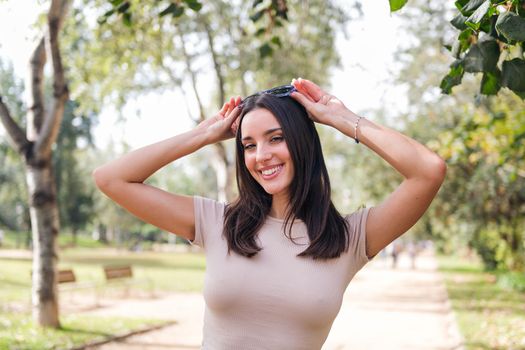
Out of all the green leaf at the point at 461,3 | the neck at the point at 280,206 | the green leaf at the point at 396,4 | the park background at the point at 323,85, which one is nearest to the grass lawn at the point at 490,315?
the park background at the point at 323,85

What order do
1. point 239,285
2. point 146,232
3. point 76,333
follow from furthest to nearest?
point 146,232, point 76,333, point 239,285

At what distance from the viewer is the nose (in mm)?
2400

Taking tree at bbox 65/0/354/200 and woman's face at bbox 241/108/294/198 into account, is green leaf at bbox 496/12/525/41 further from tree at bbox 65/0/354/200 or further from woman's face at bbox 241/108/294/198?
tree at bbox 65/0/354/200

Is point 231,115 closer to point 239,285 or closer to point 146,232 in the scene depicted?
point 239,285

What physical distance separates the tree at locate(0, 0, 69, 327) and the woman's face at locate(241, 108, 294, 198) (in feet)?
23.0

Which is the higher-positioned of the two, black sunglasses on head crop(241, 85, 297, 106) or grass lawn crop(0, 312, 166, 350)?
Result: black sunglasses on head crop(241, 85, 297, 106)

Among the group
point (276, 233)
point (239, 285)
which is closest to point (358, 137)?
point (276, 233)

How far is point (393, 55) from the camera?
1542 centimetres

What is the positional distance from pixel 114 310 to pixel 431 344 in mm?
6581

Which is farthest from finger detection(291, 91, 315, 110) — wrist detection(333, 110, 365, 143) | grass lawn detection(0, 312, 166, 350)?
grass lawn detection(0, 312, 166, 350)

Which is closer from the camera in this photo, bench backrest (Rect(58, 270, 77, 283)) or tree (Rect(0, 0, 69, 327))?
tree (Rect(0, 0, 69, 327))

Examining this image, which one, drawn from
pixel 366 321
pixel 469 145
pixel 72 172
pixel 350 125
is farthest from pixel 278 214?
pixel 72 172

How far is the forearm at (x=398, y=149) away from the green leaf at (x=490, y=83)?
27.8 inches

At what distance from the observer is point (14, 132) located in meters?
8.84
